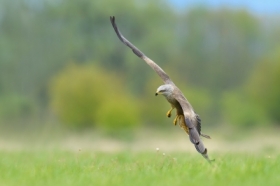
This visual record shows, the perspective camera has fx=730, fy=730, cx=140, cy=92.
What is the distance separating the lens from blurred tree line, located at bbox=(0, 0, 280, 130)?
125 ft

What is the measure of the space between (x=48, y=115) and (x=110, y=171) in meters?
30.9

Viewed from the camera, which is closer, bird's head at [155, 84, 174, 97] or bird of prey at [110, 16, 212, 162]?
bird of prey at [110, 16, 212, 162]

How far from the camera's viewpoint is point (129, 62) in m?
43.2

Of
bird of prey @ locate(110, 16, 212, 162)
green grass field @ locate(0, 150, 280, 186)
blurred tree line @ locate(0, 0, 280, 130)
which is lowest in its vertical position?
green grass field @ locate(0, 150, 280, 186)

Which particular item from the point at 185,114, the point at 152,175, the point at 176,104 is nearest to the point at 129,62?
the point at 176,104

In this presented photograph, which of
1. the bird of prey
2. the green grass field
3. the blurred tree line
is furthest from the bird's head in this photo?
the blurred tree line

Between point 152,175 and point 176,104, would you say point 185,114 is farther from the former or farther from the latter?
point 152,175

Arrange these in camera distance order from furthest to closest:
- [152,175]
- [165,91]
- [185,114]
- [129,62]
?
[129,62], [165,91], [185,114], [152,175]

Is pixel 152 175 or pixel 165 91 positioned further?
pixel 165 91

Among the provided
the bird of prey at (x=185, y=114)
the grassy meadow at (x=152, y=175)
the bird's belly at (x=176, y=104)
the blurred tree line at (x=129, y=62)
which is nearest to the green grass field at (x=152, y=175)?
the grassy meadow at (x=152, y=175)

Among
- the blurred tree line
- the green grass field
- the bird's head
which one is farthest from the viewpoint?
the blurred tree line

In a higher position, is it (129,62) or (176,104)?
(129,62)

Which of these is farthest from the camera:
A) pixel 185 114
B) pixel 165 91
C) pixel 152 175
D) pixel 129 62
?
pixel 129 62

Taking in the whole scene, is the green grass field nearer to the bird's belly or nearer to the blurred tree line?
the bird's belly
